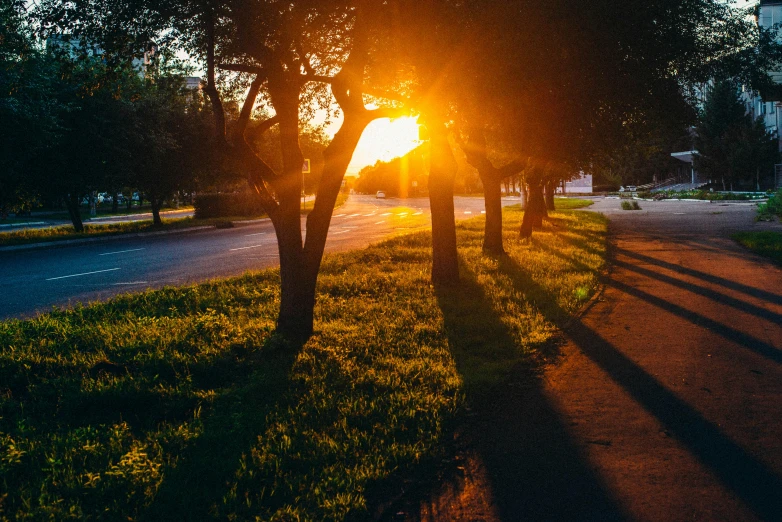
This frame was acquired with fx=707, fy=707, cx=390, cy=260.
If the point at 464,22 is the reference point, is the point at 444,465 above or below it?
below

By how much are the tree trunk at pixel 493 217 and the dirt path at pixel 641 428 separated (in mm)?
6992

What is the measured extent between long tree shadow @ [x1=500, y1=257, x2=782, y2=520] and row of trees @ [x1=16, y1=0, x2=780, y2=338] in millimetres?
3285

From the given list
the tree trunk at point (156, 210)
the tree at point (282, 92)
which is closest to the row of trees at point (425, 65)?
the tree at point (282, 92)

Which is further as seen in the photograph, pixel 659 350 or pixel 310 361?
pixel 659 350

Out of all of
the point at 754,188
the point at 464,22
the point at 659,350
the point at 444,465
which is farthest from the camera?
the point at 754,188

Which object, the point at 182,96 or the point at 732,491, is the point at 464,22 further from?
the point at 182,96

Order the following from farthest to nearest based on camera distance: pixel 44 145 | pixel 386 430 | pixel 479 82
Answer: pixel 44 145
pixel 479 82
pixel 386 430

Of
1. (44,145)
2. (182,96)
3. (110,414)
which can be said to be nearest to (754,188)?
(182,96)

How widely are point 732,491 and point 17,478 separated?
4013 millimetres

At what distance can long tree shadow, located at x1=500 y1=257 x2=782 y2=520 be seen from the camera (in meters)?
3.85

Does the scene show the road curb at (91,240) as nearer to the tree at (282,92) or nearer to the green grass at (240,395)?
the green grass at (240,395)

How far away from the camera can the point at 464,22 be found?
9.19m

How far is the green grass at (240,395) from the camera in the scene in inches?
152

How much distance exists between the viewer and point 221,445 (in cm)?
453
